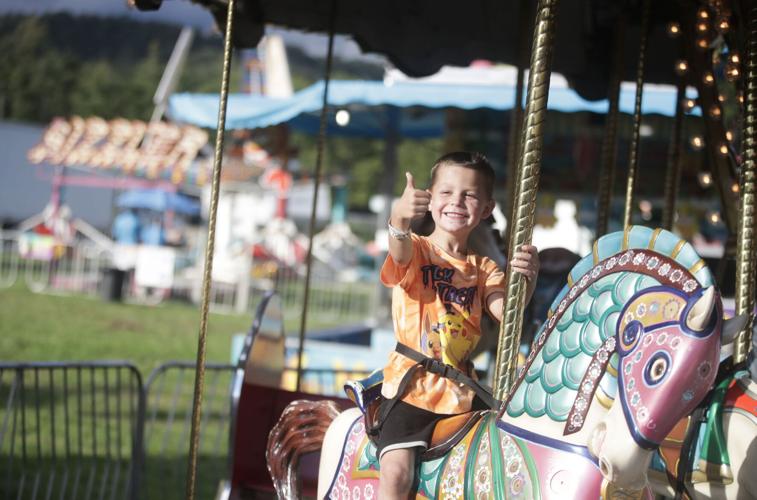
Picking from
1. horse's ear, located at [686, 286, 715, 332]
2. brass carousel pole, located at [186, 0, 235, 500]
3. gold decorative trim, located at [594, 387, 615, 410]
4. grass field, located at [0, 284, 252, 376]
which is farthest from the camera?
grass field, located at [0, 284, 252, 376]

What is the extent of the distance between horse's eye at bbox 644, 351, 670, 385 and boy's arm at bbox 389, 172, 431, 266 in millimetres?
711

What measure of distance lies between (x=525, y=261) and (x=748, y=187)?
2.80 ft

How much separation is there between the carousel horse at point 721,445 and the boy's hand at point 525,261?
0.51m

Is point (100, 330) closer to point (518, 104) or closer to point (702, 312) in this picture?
point (518, 104)

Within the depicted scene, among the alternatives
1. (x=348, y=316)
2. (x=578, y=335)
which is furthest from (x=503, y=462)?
(x=348, y=316)

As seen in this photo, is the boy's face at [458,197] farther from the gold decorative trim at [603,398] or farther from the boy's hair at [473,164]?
the gold decorative trim at [603,398]

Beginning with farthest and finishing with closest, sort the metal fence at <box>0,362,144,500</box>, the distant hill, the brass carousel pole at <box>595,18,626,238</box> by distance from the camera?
1. the distant hill
2. the metal fence at <box>0,362,144,500</box>
3. the brass carousel pole at <box>595,18,626,238</box>

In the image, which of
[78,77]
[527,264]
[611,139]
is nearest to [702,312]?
[527,264]

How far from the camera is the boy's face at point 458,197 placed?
2.33 meters

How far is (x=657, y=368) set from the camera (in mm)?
1664

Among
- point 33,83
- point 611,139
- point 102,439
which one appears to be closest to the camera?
point 611,139

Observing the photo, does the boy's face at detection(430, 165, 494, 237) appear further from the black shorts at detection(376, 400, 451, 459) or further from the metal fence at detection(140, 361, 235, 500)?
the metal fence at detection(140, 361, 235, 500)

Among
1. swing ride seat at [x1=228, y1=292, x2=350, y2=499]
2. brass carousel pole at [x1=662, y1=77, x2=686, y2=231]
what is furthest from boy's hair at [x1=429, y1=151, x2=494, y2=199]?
brass carousel pole at [x1=662, y1=77, x2=686, y2=231]

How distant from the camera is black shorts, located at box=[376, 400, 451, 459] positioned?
2.25m
